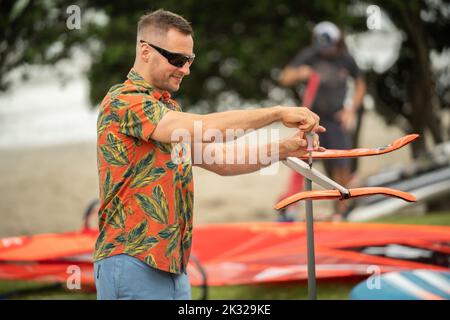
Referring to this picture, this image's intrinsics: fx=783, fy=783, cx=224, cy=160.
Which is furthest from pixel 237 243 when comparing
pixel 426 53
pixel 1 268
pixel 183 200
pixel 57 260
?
pixel 426 53

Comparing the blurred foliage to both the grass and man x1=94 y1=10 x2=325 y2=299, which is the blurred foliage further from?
man x1=94 y1=10 x2=325 y2=299

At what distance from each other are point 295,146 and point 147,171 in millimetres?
607

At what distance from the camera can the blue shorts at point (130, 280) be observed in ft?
9.97

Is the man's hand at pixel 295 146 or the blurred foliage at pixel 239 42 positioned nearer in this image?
the man's hand at pixel 295 146

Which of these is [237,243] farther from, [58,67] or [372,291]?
[58,67]

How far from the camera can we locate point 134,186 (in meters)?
3.03

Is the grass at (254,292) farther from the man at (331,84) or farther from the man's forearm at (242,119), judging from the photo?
the man's forearm at (242,119)

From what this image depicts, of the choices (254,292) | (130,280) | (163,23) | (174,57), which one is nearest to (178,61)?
(174,57)

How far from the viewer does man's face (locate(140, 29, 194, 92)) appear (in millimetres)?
3131

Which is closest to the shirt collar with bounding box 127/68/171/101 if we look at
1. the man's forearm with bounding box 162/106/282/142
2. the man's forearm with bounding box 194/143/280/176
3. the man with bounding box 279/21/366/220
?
the man's forearm with bounding box 162/106/282/142

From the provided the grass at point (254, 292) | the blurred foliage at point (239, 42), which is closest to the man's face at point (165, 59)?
the grass at point (254, 292)

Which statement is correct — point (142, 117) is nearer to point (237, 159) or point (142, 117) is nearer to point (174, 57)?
point (174, 57)

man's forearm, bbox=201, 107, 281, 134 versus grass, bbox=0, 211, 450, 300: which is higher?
man's forearm, bbox=201, 107, 281, 134

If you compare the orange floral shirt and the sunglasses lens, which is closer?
the orange floral shirt
